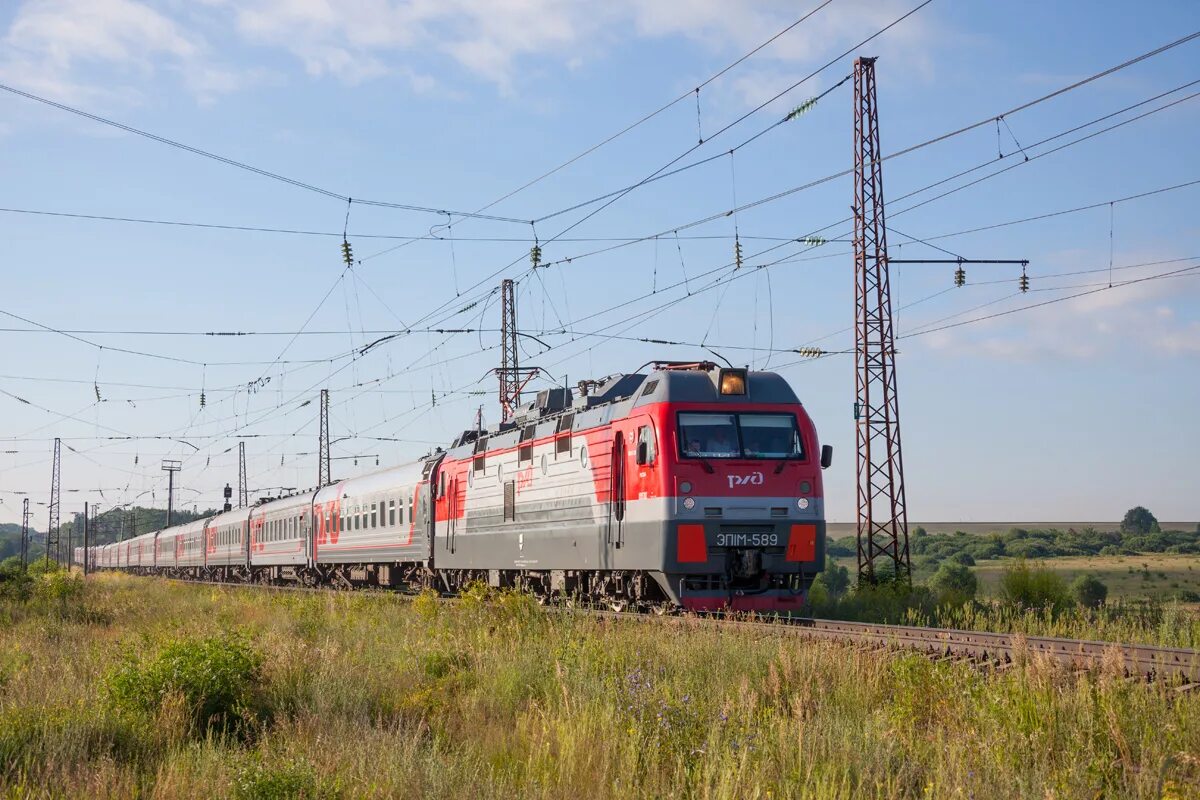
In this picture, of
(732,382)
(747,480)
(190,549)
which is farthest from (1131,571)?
(747,480)

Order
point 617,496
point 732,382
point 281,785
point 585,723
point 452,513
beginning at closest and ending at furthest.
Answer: point 281,785, point 585,723, point 732,382, point 617,496, point 452,513

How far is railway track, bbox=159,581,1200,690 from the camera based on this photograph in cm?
1062

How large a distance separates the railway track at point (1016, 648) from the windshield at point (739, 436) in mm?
3254

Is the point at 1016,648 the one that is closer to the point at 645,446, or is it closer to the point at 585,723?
the point at 585,723

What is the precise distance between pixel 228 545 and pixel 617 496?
46.4 metres

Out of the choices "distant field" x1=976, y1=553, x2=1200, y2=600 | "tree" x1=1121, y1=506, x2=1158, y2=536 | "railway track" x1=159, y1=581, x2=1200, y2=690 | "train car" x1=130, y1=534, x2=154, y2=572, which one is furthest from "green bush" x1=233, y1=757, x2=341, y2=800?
"tree" x1=1121, y1=506, x2=1158, y2=536

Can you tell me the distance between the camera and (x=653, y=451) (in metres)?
19.6

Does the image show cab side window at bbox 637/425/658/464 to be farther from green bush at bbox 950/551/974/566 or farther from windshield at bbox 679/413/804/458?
green bush at bbox 950/551/974/566

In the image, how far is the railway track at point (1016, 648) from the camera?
10.6 meters

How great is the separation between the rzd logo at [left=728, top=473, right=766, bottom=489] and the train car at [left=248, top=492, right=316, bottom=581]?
30.4m

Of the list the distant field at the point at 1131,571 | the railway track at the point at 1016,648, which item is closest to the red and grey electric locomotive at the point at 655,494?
the railway track at the point at 1016,648

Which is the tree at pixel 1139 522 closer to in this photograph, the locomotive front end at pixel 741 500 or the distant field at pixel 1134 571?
the distant field at pixel 1134 571

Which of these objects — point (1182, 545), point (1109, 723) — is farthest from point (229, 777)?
point (1182, 545)

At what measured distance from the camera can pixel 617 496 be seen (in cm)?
2069
